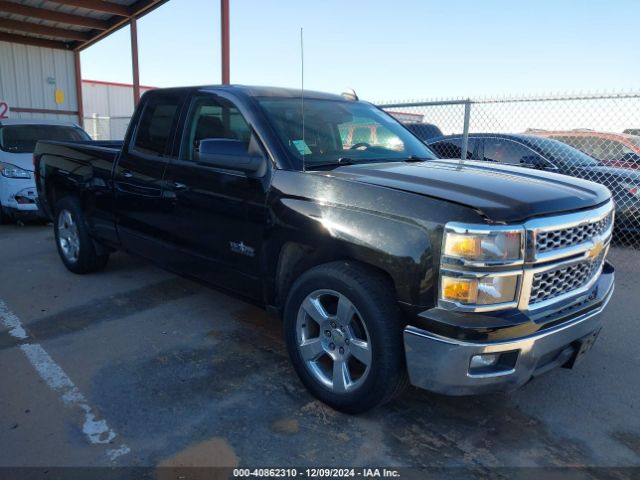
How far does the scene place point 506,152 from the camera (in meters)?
7.07

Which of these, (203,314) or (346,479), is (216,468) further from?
(203,314)

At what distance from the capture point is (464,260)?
2.29m

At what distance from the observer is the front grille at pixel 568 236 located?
7.90ft

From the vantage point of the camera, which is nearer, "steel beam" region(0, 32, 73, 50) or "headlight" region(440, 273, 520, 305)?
"headlight" region(440, 273, 520, 305)

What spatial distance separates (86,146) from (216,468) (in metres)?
3.83

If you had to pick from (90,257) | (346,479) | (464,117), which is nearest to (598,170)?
(464,117)

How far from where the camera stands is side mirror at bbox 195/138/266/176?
3160 mm

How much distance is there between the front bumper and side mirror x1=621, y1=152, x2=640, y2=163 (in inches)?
208

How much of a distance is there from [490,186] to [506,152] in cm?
482

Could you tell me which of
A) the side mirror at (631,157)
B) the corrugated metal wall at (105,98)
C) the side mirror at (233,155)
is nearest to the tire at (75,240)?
the side mirror at (233,155)

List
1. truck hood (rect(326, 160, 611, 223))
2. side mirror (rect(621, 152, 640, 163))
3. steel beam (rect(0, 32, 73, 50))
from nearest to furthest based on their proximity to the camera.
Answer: truck hood (rect(326, 160, 611, 223)), side mirror (rect(621, 152, 640, 163)), steel beam (rect(0, 32, 73, 50))

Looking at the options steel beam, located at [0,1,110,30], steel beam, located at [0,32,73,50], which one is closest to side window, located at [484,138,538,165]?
steel beam, located at [0,1,110,30]

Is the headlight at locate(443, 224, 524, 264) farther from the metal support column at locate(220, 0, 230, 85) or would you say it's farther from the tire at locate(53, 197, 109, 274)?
the metal support column at locate(220, 0, 230, 85)

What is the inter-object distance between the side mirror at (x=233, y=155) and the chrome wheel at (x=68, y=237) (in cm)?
278
